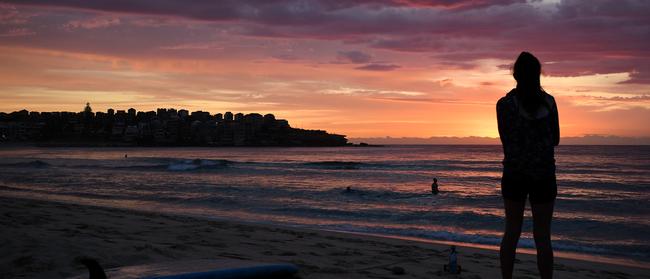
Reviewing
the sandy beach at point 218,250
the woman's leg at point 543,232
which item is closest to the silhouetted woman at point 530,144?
the woman's leg at point 543,232

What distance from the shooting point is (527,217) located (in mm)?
14797

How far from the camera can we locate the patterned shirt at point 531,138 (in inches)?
142

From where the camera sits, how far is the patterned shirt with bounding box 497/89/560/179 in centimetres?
360

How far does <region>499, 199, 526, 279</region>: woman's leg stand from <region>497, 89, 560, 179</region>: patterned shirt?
0.84 feet

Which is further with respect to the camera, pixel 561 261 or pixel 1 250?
pixel 561 261

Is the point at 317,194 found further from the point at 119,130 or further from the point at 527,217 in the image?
the point at 119,130

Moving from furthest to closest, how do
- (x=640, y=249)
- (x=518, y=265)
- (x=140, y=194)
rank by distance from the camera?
(x=140, y=194) → (x=640, y=249) → (x=518, y=265)

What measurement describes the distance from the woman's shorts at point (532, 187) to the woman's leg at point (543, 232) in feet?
0.19

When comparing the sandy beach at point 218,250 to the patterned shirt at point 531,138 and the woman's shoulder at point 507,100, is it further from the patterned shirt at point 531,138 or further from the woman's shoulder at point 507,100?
the woman's shoulder at point 507,100

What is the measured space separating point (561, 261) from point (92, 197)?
1676 centimetres

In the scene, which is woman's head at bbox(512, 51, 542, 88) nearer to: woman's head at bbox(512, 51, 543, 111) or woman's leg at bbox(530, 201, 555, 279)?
woman's head at bbox(512, 51, 543, 111)

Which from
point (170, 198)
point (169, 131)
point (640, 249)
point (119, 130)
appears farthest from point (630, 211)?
point (119, 130)

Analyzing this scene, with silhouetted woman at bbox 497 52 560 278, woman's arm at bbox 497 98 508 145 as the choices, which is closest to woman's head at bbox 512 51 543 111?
silhouetted woman at bbox 497 52 560 278

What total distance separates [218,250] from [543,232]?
16.7 ft
